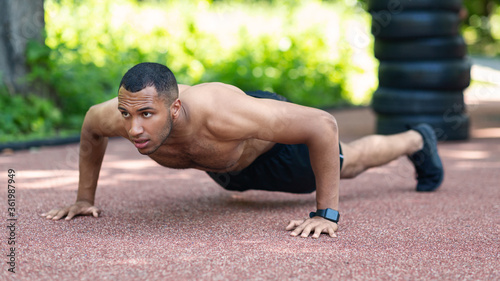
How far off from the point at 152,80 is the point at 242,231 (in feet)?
3.27

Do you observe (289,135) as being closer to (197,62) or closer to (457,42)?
(457,42)

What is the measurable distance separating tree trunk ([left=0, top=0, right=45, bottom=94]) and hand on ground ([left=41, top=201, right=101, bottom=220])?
4.65 m

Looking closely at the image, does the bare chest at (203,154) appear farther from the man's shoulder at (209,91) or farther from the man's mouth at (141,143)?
the man's mouth at (141,143)

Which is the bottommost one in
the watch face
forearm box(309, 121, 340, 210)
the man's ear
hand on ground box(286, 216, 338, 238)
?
hand on ground box(286, 216, 338, 238)

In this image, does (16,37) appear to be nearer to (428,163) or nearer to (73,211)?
(73,211)

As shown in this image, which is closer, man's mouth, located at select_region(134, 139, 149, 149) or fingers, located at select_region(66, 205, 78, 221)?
man's mouth, located at select_region(134, 139, 149, 149)

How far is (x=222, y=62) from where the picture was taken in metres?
10.3

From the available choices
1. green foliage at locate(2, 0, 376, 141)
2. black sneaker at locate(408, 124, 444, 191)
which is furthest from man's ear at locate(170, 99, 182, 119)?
green foliage at locate(2, 0, 376, 141)

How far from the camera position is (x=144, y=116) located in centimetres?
284

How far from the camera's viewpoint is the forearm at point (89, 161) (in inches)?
137

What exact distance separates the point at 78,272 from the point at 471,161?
15.0ft

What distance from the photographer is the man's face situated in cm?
281

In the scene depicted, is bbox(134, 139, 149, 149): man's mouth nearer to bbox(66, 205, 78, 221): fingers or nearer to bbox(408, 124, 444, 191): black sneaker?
bbox(66, 205, 78, 221): fingers

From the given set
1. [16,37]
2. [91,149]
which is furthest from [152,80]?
[16,37]
